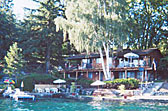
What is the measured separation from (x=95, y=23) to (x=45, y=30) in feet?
41.1

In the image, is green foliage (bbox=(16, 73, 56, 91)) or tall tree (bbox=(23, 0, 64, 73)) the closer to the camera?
green foliage (bbox=(16, 73, 56, 91))

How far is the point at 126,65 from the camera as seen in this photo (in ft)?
116

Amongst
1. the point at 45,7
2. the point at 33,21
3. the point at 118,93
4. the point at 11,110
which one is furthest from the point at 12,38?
the point at 11,110

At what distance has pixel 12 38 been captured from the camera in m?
45.4

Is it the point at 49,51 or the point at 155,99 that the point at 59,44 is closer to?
the point at 49,51

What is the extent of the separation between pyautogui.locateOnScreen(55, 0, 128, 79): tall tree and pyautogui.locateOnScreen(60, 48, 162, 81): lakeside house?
4.13 m

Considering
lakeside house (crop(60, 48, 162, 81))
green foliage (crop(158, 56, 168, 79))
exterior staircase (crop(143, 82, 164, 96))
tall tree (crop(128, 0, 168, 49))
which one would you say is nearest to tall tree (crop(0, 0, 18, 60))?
lakeside house (crop(60, 48, 162, 81))

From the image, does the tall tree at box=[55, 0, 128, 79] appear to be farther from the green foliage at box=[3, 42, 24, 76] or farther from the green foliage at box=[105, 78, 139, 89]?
the green foliage at box=[3, 42, 24, 76]

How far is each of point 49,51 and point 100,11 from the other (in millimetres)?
14625

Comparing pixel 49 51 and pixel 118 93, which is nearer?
pixel 118 93

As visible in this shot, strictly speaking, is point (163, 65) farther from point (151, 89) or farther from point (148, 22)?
point (148, 22)

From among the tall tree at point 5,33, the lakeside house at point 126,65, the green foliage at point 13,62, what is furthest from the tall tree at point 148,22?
the tall tree at point 5,33

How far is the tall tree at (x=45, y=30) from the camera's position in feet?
139

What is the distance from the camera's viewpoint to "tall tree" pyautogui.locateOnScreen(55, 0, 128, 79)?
32219 millimetres
